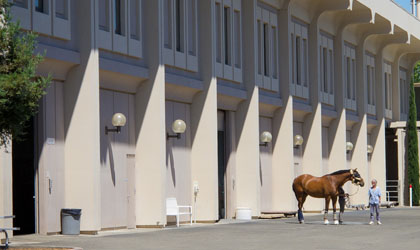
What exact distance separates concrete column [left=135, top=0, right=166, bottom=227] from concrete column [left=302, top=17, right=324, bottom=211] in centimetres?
1623

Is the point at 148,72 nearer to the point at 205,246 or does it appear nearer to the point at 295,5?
the point at 205,246

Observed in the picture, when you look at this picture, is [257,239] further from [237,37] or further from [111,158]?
[237,37]

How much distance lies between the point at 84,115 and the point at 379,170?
108 ft

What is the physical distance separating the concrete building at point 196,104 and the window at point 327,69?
0.10m

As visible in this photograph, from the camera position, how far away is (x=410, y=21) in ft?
184

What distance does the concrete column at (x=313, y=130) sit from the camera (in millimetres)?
45688

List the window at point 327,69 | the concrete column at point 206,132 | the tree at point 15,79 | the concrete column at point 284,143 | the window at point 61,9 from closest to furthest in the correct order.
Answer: the tree at point 15,79, the window at point 61,9, the concrete column at point 206,132, the concrete column at point 284,143, the window at point 327,69

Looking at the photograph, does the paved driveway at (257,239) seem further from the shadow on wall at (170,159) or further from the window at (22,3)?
the window at (22,3)

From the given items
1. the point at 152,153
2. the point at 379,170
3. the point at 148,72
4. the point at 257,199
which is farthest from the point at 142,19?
the point at 379,170

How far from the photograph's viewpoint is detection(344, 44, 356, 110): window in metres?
52.3

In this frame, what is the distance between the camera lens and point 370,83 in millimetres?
56969

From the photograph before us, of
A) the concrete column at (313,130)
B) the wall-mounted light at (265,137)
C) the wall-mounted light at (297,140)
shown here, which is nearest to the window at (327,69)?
the concrete column at (313,130)

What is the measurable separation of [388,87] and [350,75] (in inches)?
318

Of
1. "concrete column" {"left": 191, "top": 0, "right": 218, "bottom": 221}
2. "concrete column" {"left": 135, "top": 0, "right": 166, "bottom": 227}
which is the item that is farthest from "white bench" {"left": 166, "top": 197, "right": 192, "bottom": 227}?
"concrete column" {"left": 191, "top": 0, "right": 218, "bottom": 221}
